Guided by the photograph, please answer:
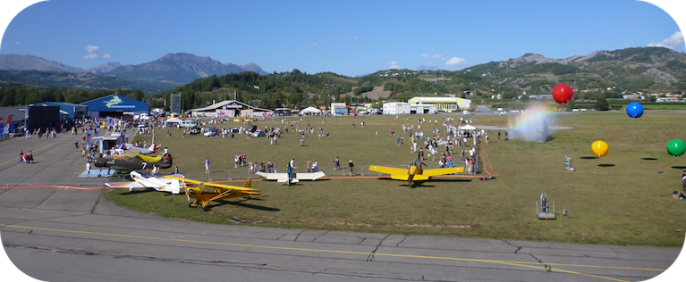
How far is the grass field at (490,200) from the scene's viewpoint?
16.4 m

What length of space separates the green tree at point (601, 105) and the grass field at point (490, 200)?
76.0ft

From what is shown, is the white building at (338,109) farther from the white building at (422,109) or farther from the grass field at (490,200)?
the grass field at (490,200)

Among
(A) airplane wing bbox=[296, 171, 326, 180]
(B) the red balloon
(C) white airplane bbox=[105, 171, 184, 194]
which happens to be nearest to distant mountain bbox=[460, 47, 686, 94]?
(B) the red balloon

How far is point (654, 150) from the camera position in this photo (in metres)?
35.9

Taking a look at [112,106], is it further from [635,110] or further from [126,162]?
[635,110]

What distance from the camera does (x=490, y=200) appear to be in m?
20.8

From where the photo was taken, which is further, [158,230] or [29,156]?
[29,156]

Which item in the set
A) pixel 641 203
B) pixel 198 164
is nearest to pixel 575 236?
pixel 641 203

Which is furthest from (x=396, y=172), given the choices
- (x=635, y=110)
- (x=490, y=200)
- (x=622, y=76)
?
(x=622, y=76)

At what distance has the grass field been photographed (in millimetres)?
16359

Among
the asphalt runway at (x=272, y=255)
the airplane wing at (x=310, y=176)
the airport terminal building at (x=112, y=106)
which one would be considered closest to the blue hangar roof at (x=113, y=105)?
the airport terminal building at (x=112, y=106)

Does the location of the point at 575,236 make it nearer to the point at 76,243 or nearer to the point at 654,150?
the point at 76,243

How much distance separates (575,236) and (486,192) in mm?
7210

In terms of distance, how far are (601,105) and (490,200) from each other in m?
50.0
